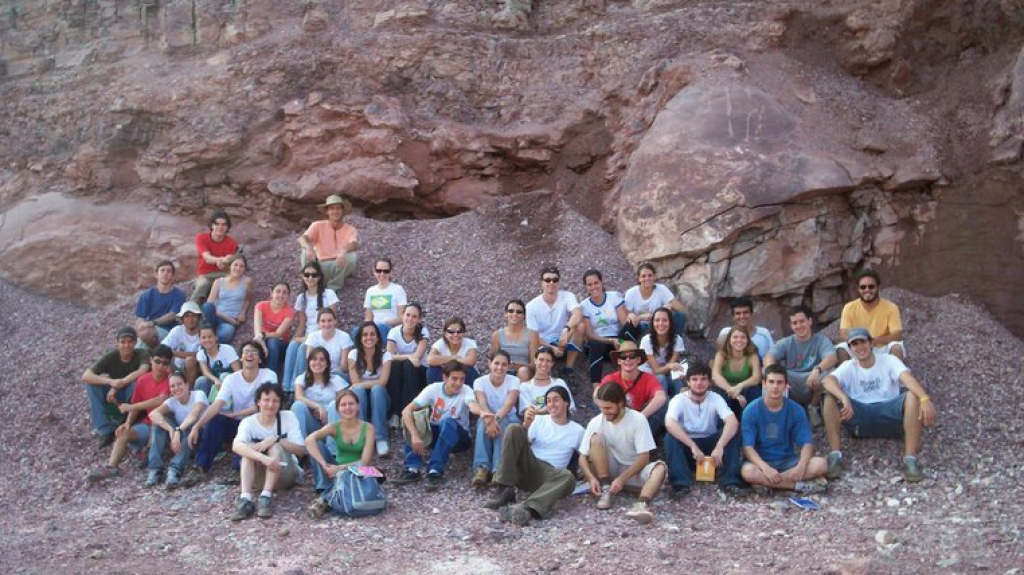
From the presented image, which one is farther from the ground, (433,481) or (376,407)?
(376,407)

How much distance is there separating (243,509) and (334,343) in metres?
2.20

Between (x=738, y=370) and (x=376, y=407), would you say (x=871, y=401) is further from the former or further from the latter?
(x=376, y=407)

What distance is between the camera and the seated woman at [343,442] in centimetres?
771

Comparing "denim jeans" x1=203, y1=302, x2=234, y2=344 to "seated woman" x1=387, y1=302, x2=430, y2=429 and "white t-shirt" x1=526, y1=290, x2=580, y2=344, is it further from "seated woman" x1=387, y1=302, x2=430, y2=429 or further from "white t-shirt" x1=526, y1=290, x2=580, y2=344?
"white t-shirt" x1=526, y1=290, x2=580, y2=344

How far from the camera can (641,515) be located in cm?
701

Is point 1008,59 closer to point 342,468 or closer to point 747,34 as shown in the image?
point 747,34

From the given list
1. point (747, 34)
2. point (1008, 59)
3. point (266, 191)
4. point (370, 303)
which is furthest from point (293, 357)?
point (1008, 59)

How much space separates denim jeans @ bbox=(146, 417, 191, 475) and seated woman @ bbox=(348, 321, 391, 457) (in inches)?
58.0

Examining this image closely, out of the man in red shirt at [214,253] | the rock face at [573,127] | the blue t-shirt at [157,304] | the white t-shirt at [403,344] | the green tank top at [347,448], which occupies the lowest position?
the green tank top at [347,448]

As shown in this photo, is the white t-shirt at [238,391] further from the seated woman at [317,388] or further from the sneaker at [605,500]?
the sneaker at [605,500]

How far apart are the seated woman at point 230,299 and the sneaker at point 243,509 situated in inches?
132

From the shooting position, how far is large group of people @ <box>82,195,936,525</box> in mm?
7605

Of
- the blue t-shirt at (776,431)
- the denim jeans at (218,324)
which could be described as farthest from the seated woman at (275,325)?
the blue t-shirt at (776,431)

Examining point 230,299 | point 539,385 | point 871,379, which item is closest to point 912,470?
point 871,379
